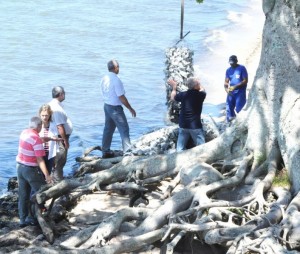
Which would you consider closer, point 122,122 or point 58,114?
point 58,114

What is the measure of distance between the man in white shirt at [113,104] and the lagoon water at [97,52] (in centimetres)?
200

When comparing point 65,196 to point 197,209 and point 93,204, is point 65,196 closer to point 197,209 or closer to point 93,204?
point 93,204

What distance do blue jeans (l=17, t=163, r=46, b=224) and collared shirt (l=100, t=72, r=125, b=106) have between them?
9.25ft

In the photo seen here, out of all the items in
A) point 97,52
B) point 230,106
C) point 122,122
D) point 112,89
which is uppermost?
point 112,89

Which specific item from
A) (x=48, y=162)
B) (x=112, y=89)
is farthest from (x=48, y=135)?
(x=112, y=89)

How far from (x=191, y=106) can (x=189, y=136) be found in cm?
57

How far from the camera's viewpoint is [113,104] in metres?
13.3

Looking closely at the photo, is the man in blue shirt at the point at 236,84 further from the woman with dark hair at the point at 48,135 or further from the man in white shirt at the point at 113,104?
the woman with dark hair at the point at 48,135

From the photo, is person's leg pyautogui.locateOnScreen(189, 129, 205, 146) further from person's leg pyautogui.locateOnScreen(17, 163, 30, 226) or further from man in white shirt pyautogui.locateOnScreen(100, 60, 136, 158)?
person's leg pyautogui.locateOnScreen(17, 163, 30, 226)

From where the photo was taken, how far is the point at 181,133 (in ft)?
41.7

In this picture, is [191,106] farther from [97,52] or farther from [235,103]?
[97,52]

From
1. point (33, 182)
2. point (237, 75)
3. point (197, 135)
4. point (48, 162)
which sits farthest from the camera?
point (237, 75)

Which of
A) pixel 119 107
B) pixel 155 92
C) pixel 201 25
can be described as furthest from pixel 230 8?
pixel 119 107

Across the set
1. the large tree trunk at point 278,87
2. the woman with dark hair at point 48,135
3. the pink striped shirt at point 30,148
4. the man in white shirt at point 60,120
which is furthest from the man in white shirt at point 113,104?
the pink striped shirt at point 30,148
